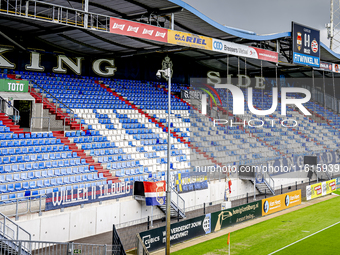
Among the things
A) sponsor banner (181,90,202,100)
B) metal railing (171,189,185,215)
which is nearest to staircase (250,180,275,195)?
metal railing (171,189,185,215)

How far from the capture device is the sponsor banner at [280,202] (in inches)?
939

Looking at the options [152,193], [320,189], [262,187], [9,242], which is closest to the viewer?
[9,242]

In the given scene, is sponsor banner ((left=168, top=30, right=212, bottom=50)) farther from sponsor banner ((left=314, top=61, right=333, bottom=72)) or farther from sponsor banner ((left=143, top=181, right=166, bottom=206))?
sponsor banner ((left=314, top=61, right=333, bottom=72))

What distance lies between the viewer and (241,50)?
29188mm

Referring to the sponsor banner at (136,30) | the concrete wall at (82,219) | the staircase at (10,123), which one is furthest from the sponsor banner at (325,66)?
the staircase at (10,123)

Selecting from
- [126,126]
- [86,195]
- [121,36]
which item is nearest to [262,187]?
[126,126]

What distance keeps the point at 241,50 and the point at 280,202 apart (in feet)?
38.1

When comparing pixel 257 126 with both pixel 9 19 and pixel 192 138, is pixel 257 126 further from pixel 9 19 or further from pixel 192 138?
pixel 9 19

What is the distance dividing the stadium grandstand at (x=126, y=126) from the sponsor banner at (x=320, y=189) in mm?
959

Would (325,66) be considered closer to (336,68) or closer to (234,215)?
(336,68)

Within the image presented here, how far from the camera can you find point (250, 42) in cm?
3053

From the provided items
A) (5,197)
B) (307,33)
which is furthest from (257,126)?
(5,197)

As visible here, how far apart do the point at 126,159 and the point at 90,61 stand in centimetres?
1159

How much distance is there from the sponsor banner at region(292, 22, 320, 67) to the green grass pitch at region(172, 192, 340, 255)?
14.0m
